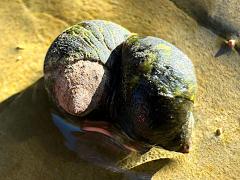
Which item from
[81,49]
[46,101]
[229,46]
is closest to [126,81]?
[81,49]

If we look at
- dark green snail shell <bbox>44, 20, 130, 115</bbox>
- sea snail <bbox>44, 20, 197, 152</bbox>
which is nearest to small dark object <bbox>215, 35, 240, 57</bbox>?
sea snail <bbox>44, 20, 197, 152</bbox>

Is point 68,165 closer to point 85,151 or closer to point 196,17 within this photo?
point 85,151

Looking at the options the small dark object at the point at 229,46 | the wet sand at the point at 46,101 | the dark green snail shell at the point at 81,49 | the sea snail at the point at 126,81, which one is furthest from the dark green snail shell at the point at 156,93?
the small dark object at the point at 229,46

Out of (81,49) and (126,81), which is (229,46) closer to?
(126,81)

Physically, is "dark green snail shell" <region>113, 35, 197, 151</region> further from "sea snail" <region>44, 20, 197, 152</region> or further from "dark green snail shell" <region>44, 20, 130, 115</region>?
"dark green snail shell" <region>44, 20, 130, 115</region>

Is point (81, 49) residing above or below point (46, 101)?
above

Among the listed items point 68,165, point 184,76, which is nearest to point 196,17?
point 184,76

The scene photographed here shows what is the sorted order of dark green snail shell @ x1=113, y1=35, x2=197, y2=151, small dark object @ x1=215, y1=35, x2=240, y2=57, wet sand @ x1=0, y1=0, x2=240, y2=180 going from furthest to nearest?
small dark object @ x1=215, y1=35, x2=240, y2=57
wet sand @ x1=0, y1=0, x2=240, y2=180
dark green snail shell @ x1=113, y1=35, x2=197, y2=151

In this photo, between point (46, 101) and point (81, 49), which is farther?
point (46, 101)
